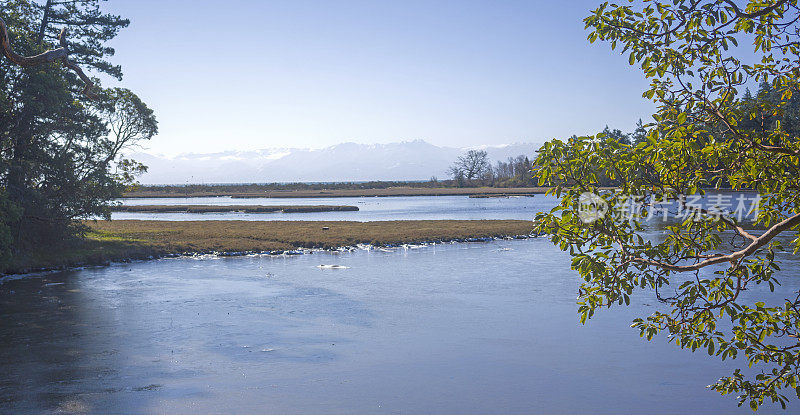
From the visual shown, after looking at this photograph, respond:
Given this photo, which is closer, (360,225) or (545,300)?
(545,300)

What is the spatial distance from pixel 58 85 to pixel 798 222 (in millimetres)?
31238

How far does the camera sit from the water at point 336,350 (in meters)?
12.1

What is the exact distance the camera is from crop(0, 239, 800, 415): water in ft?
39.7

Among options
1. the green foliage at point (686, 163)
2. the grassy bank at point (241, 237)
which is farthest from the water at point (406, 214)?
the green foliage at point (686, 163)

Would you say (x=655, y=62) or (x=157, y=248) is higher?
(x=655, y=62)

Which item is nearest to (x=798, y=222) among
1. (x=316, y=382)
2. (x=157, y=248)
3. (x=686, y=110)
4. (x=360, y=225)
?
(x=686, y=110)

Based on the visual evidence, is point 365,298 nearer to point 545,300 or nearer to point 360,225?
point 545,300

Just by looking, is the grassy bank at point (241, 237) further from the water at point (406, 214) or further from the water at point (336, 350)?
the water at point (406, 214)

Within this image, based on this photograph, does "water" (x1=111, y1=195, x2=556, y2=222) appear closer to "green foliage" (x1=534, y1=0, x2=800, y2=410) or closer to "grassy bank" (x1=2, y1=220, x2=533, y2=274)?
"grassy bank" (x1=2, y1=220, x2=533, y2=274)

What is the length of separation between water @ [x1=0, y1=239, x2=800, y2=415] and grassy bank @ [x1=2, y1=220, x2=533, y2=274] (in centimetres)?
582

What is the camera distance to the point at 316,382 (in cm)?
1323

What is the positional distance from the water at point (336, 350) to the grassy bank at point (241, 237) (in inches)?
229

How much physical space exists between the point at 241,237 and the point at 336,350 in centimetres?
2856

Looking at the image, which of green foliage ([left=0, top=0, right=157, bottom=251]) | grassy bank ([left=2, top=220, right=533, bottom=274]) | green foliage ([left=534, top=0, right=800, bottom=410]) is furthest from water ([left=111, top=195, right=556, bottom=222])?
green foliage ([left=534, top=0, right=800, bottom=410])
